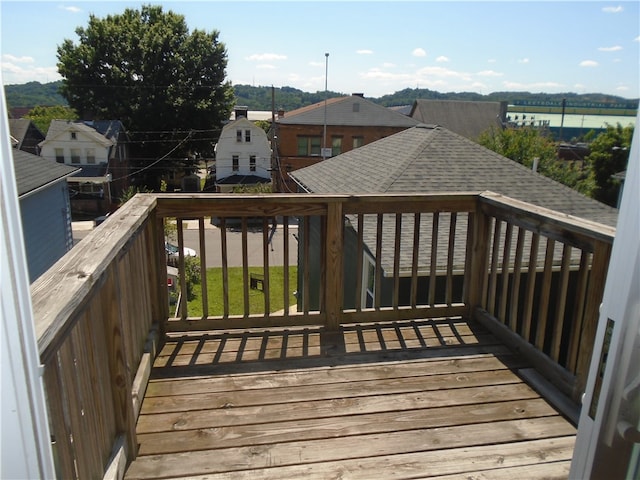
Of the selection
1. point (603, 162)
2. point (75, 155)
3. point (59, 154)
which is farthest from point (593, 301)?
point (603, 162)

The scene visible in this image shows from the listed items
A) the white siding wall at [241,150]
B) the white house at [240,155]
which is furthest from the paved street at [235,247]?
the white siding wall at [241,150]

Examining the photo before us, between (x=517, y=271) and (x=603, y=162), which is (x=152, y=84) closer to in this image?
(x=603, y=162)

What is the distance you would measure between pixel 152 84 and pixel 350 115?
37.5 ft

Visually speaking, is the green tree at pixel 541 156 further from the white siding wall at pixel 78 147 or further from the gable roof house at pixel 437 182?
the white siding wall at pixel 78 147

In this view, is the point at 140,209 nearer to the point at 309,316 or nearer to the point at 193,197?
the point at 193,197

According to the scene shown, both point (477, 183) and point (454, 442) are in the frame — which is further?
point (477, 183)

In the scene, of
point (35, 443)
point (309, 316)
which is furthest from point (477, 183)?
point (35, 443)

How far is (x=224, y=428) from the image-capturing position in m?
2.37

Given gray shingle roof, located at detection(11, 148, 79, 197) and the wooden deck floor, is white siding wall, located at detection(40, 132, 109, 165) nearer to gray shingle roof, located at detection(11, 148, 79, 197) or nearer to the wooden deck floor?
gray shingle roof, located at detection(11, 148, 79, 197)

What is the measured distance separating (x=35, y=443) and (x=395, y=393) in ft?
6.92

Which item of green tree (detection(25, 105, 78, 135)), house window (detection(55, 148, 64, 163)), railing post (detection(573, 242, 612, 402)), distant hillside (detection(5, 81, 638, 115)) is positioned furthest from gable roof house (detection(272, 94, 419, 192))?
railing post (detection(573, 242, 612, 402))

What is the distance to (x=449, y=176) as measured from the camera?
6.96m

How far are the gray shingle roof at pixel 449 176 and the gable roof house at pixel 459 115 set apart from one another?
31.9 meters

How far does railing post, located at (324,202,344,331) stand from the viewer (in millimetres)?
3312
